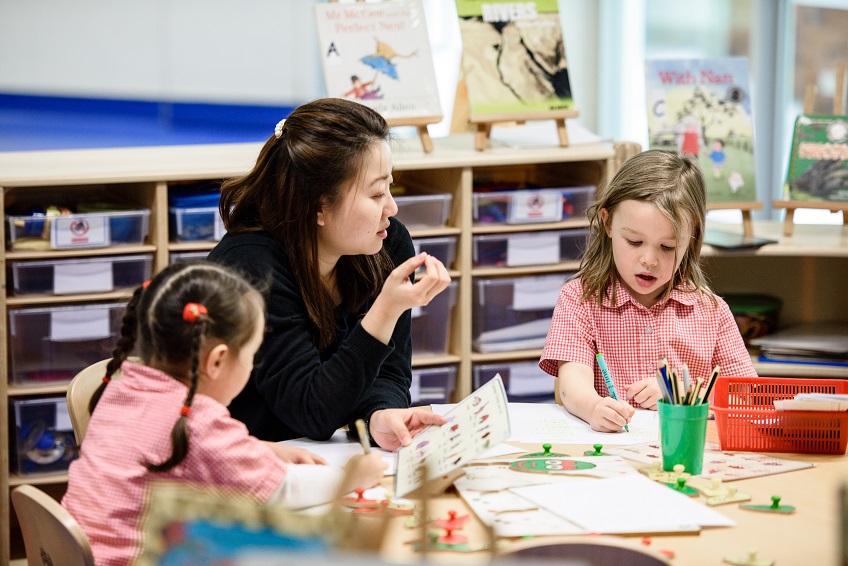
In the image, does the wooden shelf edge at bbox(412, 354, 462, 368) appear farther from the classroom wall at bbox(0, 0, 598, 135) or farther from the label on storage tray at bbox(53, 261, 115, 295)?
the classroom wall at bbox(0, 0, 598, 135)

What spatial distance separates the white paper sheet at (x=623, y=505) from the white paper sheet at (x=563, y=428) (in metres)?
0.22

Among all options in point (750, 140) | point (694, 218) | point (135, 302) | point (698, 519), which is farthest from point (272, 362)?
point (750, 140)

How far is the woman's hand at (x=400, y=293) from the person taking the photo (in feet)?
5.37

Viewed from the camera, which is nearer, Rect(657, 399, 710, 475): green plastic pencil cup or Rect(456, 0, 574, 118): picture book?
Rect(657, 399, 710, 475): green plastic pencil cup

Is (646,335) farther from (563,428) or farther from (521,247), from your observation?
(521,247)

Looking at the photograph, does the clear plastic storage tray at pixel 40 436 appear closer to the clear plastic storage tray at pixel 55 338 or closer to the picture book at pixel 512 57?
the clear plastic storage tray at pixel 55 338

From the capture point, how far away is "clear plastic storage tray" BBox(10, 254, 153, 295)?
267cm

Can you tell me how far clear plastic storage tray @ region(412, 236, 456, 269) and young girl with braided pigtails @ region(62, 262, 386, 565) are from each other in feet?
5.06

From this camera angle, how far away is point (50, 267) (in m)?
2.68

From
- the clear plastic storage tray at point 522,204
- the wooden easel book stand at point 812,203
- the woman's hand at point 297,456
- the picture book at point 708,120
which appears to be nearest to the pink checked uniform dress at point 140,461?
the woman's hand at point 297,456

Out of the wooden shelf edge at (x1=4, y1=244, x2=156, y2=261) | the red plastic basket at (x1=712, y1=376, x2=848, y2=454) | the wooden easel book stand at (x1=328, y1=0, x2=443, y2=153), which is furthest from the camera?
the wooden easel book stand at (x1=328, y1=0, x2=443, y2=153)

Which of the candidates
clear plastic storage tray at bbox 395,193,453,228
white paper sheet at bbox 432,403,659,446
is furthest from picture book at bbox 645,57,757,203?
white paper sheet at bbox 432,403,659,446

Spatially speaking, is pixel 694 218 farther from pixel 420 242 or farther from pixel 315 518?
pixel 315 518

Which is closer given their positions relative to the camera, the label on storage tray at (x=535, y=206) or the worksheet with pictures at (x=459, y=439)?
the worksheet with pictures at (x=459, y=439)
